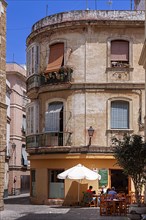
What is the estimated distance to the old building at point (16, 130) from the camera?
47375 mm

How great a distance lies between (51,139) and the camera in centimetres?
2970

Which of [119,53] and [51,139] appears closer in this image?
[119,53]

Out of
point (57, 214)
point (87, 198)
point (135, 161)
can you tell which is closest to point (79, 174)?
point (87, 198)

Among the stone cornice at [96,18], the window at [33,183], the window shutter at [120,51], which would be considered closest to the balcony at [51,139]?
the window at [33,183]

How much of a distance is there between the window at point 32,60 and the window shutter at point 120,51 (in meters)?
4.78

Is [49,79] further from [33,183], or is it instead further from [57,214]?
[57,214]

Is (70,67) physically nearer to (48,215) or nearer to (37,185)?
(37,185)

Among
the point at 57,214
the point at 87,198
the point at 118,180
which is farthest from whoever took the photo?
the point at 118,180

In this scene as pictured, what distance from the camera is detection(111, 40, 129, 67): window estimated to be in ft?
96.7

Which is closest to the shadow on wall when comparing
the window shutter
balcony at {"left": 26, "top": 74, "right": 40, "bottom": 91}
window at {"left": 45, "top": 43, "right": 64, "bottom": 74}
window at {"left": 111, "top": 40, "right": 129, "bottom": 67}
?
balcony at {"left": 26, "top": 74, "right": 40, "bottom": 91}

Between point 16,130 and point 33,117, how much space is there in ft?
56.0

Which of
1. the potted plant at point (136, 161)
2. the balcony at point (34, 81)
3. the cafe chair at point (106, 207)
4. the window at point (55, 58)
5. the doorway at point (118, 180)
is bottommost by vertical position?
the cafe chair at point (106, 207)

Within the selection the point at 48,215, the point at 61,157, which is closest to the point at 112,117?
the point at 61,157

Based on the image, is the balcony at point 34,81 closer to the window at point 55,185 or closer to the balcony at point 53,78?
the balcony at point 53,78
